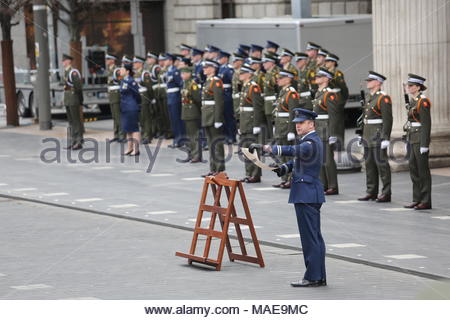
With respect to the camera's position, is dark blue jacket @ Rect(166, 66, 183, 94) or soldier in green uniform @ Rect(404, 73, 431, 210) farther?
dark blue jacket @ Rect(166, 66, 183, 94)

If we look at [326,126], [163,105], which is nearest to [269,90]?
[326,126]

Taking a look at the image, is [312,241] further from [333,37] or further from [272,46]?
[333,37]

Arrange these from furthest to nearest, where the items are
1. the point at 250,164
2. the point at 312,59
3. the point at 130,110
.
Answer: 1. the point at 130,110
2. the point at 312,59
3. the point at 250,164

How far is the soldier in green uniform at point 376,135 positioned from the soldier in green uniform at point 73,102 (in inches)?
363

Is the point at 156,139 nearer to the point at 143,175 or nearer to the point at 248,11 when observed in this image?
the point at 143,175

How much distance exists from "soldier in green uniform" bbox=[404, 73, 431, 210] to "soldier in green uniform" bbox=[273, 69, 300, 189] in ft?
7.86

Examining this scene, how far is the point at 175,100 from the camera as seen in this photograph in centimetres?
2491

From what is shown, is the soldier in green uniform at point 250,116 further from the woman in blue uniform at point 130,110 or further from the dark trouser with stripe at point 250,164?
the woman in blue uniform at point 130,110

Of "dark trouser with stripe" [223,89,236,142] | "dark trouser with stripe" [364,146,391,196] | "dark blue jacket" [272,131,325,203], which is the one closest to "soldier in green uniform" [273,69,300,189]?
"dark trouser with stripe" [364,146,391,196]

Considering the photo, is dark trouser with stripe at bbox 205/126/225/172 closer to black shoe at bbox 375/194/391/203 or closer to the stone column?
the stone column

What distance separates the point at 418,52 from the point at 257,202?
4.59 m

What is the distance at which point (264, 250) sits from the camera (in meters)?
13.9

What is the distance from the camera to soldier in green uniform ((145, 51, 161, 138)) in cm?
2631

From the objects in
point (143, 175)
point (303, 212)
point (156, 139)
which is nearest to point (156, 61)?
point (156, 139)
